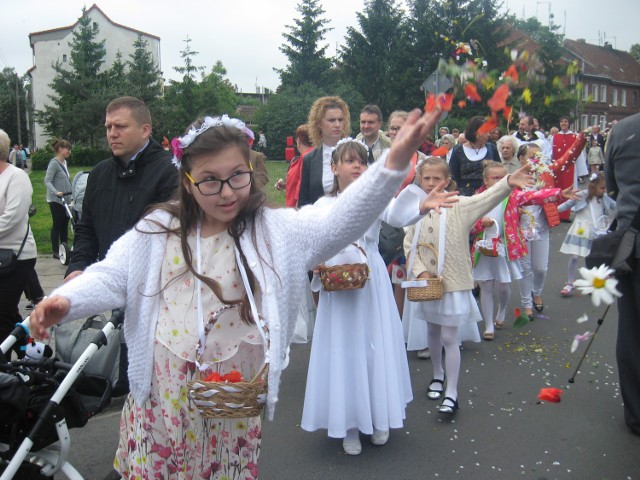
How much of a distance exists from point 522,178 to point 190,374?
2415mm

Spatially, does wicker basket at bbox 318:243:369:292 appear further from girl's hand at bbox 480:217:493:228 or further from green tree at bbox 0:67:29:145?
green tree at bbox 0:67:29:145

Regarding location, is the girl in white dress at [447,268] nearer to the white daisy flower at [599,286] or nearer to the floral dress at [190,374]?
the white daisy flower at [599,286]

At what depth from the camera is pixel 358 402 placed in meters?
4.11

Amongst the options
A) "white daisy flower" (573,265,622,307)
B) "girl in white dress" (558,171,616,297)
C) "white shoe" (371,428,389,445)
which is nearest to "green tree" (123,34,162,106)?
"girl in white dress" (558,171,616,297)

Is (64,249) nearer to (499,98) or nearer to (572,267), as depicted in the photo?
(572,267)

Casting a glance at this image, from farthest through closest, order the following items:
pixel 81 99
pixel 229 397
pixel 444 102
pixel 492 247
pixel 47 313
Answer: pixel 81 99 → pixel 492 247 → pixel 47 313 → pixel 229 397 → pixel 444 102

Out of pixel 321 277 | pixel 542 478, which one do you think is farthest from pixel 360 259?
pixel 542 478

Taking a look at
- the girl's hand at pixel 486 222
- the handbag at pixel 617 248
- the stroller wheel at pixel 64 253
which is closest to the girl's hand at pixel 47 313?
A: the handbag at pixel 617 248

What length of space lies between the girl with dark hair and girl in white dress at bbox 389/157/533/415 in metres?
2.38

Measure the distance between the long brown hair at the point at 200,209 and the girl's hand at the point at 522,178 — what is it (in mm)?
1936

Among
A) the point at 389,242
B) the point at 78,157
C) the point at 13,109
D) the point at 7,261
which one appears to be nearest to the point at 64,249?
the point at 7,261

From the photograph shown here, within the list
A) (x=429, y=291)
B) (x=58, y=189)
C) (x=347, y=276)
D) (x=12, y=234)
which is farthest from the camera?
(x=58, y=189)

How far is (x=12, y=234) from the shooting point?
515 cm

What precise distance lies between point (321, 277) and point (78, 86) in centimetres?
4681
